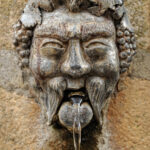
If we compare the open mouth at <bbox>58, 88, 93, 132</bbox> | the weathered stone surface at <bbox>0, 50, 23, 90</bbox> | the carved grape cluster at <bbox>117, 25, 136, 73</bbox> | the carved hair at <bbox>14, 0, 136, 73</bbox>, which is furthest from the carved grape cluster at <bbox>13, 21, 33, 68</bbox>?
the carved grape cluster at <bbox>117, 25, 136, 73</bbox>

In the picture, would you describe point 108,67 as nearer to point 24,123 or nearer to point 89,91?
point 89,91

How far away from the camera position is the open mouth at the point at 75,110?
54.9 inches

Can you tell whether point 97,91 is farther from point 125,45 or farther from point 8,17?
point 8,17

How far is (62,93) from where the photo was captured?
1.41 m

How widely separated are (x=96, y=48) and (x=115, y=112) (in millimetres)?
339

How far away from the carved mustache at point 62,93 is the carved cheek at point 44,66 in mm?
37

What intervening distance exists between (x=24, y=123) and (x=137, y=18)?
703 millimetres

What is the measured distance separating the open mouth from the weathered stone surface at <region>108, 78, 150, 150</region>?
0.20m

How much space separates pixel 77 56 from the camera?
1376 mm

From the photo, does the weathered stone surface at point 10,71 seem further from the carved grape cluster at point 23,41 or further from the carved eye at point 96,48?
the carved eye at point 96,48

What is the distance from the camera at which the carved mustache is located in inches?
55.3

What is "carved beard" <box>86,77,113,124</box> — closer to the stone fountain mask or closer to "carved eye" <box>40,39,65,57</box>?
the stone fountain mask

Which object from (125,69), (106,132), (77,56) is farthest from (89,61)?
(106,132)

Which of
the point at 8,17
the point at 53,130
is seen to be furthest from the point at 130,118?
the point at 8,17
